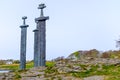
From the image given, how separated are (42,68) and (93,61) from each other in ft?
12.5

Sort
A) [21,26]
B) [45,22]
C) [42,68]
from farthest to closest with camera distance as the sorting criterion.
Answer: [21,26]
[45,22]
[42,68]

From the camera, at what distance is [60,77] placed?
23625 millimetres

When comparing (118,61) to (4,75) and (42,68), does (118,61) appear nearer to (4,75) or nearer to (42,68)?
(42,68)

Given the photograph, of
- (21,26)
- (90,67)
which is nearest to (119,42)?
(21,26)

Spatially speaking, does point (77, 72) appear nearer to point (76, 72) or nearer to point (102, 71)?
point (76, 72)

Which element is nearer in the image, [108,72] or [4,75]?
[108,72]

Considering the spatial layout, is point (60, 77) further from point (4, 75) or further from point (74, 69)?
point (4, 75)

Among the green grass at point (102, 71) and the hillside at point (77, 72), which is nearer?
the hillside at point (77, 72)

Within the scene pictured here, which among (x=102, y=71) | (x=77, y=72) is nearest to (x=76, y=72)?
(x=77, y=72)

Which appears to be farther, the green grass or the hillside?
the green grass

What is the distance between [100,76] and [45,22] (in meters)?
7.69

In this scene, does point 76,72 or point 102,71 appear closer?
point 102,71

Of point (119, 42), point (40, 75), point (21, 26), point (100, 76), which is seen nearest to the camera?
point (100, 76)

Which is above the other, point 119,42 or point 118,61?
point 119,42
